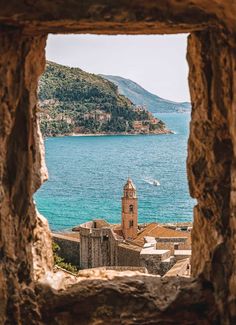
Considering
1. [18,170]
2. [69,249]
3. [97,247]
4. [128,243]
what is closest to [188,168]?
[18,170]

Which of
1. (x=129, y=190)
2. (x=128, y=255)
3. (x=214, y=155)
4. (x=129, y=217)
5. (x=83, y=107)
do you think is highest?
(x=83, y=107)

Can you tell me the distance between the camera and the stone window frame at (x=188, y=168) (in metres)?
6.34

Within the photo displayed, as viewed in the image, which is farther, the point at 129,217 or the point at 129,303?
the point at 129,217

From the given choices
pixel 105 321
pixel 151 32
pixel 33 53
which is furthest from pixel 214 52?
pixel 105 321

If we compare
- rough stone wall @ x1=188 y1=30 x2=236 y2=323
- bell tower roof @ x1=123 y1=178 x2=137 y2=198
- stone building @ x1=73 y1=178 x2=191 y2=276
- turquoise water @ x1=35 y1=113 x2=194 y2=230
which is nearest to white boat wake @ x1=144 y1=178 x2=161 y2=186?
turquoise water @ x1=35 y1=113 x2=194 y2=230

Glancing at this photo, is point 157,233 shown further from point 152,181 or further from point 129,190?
point 152,181

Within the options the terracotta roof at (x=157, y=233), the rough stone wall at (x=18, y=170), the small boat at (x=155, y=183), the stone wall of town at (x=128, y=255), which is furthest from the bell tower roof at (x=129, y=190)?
the small boat at (x=155, y=183)

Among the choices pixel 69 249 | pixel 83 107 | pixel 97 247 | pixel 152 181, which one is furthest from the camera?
pixel 83 107

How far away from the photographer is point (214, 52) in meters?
6.62

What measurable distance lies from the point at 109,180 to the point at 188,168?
82390 mm

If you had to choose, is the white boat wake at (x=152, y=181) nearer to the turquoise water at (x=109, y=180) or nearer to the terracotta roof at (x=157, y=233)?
the turquoise water at (x=109, y=180)

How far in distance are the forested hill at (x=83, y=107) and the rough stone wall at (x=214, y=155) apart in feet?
444

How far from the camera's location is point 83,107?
5763 inches

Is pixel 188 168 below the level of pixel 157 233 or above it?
above
